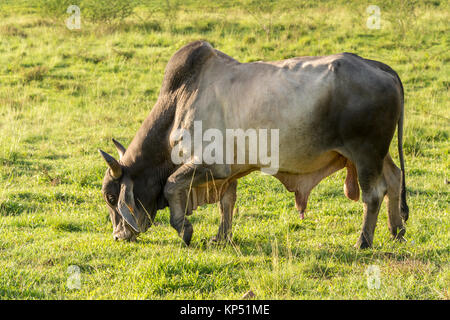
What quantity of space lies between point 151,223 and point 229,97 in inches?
61.3

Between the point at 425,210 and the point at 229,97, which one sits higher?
the point at 229,97

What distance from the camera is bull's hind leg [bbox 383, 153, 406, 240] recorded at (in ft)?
20.8

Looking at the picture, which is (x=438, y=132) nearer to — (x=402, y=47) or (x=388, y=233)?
(x=388, y=233)

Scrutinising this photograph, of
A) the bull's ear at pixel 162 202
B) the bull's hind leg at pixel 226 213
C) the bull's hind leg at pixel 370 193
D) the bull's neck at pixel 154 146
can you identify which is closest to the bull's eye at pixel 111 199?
the bull's neck at pixel 154 146

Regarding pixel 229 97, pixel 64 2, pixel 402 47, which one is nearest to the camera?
pixel 229 97

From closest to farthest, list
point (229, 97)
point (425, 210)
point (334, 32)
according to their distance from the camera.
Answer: point (229, 97) < point (425, 210) < point (334, 32)

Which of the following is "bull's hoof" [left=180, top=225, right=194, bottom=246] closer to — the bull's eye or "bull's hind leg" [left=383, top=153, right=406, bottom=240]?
the bull's eye

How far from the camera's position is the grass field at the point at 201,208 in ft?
17.0

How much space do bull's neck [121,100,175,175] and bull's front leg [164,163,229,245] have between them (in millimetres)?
323

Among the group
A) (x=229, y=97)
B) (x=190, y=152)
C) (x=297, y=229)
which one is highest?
(x=229, y=97)

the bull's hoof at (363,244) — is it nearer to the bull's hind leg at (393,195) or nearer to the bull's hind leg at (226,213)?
the bull's hind leg at (393,195)

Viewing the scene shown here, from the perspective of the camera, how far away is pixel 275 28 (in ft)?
54.5

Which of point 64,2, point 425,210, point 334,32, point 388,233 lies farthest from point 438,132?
point 64,2
